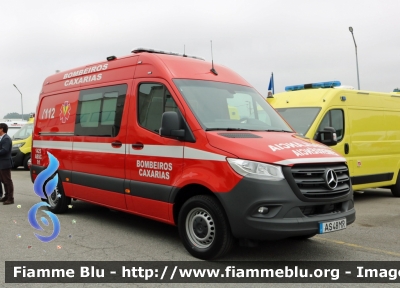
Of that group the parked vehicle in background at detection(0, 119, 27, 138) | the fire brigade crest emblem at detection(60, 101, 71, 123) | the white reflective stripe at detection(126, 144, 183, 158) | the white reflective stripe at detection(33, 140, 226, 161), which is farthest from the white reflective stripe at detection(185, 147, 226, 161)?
the parked vehicle in background at detection(0, 119, 27, 138)

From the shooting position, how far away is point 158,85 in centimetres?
596

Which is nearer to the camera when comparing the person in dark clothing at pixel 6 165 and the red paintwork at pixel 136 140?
the red paintwork at pixel 136 140

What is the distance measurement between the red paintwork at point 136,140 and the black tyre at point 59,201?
218mm

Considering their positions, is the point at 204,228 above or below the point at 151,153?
below

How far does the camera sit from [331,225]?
4879 millimetres

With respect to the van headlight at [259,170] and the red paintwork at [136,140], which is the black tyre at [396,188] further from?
Result: the van headlight at [259,170]

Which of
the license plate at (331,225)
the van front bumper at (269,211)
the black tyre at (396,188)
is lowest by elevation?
the black tyre at (396,188)

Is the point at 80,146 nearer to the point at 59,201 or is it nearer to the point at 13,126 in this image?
the point at 59,201

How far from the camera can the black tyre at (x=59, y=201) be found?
8070 mm

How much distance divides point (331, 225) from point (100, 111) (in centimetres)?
394

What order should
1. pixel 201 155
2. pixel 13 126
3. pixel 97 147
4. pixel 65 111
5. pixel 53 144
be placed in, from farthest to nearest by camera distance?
pixel 13 126, pixel 53 144, pixel 65 111, pixel 97 147, pixel 201 155

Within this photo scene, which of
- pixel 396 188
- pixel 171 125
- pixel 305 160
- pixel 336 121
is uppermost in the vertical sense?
pixel 171 125

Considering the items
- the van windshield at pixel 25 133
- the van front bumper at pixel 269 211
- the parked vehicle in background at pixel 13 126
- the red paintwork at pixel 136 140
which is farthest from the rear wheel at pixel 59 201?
the parked vehicle in background at pixel 13 126

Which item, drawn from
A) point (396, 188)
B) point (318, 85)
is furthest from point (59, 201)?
point (396, 188)
